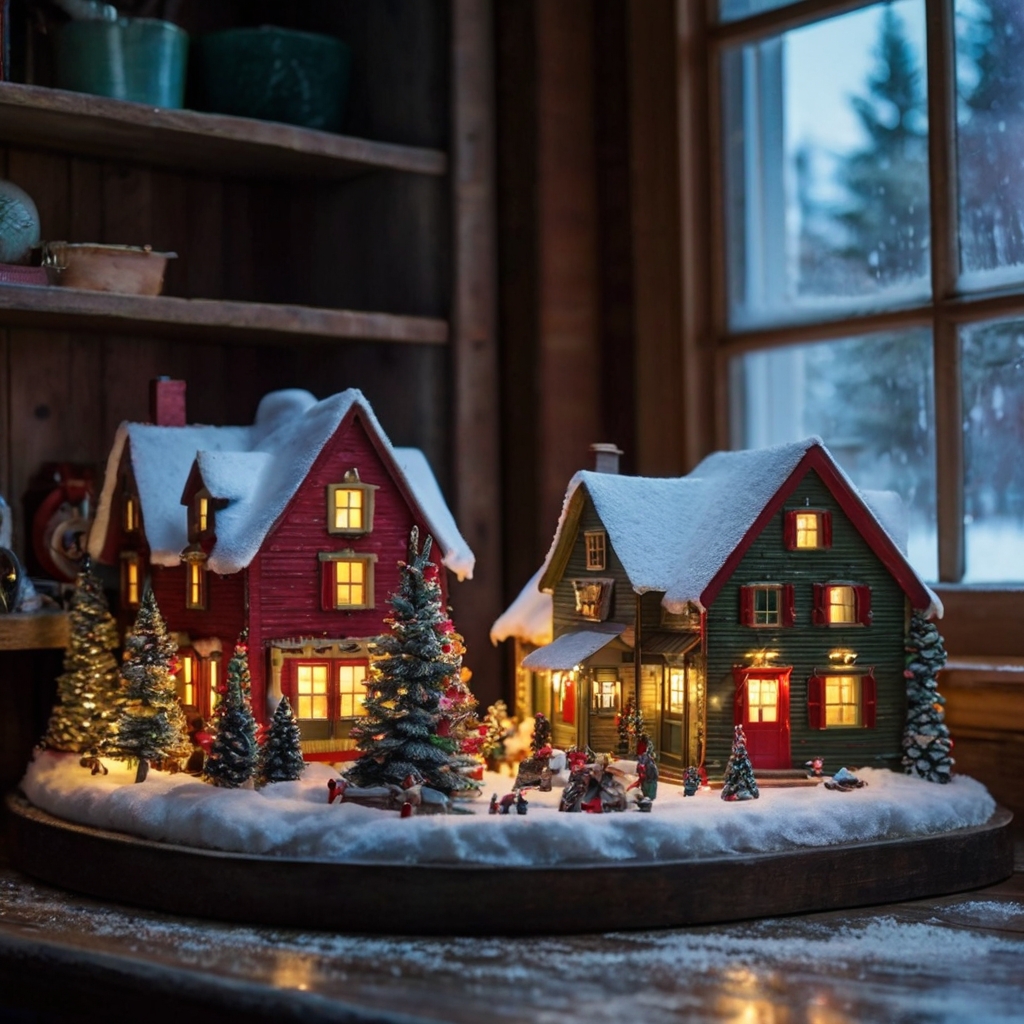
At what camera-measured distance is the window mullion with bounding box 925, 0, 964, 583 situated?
5117mm

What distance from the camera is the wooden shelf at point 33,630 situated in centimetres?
499

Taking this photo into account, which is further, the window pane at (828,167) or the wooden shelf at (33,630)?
the window pane at (828,167)

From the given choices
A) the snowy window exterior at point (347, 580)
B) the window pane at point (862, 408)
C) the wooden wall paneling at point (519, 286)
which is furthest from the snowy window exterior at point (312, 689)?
the window pane at point (862, 408)

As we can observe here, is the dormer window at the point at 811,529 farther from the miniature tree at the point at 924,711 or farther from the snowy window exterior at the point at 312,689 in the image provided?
the snowy window exterior at the point at 312,689

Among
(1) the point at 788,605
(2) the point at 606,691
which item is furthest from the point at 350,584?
(1) the point at 788,605

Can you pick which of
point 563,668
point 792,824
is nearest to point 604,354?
point 563,668

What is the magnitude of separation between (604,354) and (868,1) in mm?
1463

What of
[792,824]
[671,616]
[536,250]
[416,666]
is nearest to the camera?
[792,824]

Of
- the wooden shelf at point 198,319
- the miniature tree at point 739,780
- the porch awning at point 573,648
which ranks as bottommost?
the miniature tree at point 739,780

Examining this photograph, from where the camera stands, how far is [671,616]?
4566mm

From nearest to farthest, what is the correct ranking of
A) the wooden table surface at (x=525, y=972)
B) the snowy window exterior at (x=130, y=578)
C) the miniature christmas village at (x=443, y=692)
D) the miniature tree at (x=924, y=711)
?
the wooden table surface at (x=525, y=972), the miniature christmas village at (x=443, y=692), the miniature tree at (x=924, y=711), the snowy window exterior at (x=130, y=578)

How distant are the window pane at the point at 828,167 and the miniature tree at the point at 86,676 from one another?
234 cm

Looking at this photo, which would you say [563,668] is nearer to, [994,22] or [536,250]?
[536,250]

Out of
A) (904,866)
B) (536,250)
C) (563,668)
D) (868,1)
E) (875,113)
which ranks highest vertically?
(868,1)
